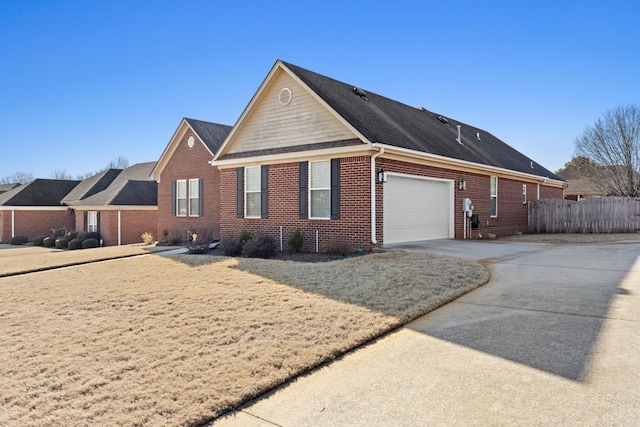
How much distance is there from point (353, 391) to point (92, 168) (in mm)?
96844

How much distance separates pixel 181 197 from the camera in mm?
22266

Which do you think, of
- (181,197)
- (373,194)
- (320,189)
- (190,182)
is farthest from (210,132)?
(373,194)

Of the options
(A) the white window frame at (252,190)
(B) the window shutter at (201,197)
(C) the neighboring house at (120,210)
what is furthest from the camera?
(C) the neighboring house at (120,210)

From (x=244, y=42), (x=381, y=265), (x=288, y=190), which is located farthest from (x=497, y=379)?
(x=244, y=42)

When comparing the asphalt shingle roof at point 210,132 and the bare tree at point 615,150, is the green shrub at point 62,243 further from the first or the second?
the bare tree at point 615,150

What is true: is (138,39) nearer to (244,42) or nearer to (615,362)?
(244,42)

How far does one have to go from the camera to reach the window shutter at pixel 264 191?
1512 cm

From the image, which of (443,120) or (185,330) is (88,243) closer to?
(443,120)

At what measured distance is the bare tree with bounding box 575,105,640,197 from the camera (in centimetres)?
2852

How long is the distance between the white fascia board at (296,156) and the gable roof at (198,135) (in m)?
5.18

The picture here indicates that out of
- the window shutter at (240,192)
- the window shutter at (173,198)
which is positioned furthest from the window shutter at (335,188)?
the window shutter at (173,198)

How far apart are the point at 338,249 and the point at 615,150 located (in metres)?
26.3

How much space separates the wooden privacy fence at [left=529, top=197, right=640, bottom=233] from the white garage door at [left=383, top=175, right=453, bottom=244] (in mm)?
9094

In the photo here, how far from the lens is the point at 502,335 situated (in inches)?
207
